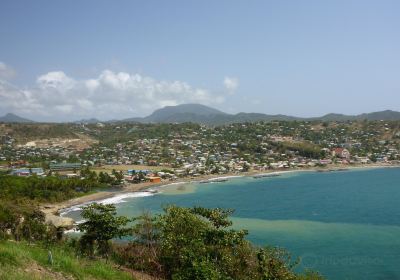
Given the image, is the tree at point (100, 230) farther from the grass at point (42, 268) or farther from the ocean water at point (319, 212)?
the ocean water at point (319, 212)

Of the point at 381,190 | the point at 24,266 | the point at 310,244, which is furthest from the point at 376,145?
the point at 24,266

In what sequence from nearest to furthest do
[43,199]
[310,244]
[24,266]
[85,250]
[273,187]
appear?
[24,266], [85,250], [310,244], [43,199], [273,187]

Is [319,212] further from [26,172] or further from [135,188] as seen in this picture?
[26,172]

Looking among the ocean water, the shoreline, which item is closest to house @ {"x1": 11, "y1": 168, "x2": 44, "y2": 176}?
the shoreline

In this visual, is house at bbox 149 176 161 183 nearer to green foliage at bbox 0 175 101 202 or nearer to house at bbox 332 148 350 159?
green foliage at bbox 0 175 101 202

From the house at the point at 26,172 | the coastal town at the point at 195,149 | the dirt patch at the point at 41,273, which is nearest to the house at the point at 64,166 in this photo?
the coastal town at the point at 195,149

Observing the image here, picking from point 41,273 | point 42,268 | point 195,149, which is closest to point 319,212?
point 42,268

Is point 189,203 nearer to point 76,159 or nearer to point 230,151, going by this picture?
point 76,159
